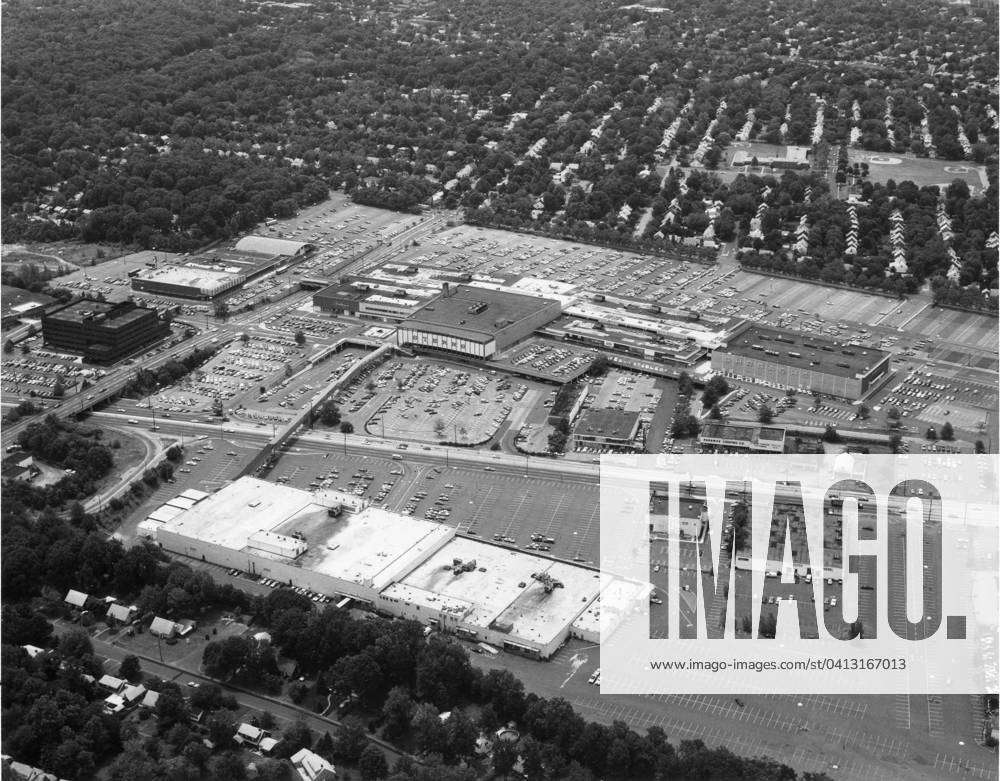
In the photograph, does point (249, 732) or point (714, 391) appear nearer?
point (249, 732)

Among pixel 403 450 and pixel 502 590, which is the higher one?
pixel 502 590

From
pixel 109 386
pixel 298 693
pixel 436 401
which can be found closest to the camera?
pixel 298 693

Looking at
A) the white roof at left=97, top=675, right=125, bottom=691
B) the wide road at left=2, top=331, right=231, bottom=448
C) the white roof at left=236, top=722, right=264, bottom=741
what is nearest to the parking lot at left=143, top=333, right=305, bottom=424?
the wide road at left=2, top=331, right=231, bottom=448

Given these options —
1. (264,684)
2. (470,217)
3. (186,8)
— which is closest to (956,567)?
(264,684)

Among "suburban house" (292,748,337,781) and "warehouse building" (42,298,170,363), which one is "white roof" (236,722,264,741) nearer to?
"suburban house" (292,748,337,781)

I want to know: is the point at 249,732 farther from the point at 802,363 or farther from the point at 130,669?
the point at 802,363

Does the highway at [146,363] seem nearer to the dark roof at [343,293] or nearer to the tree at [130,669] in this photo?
the dark roof at [343,293]

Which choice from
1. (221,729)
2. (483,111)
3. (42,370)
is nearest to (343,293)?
(42,370)
